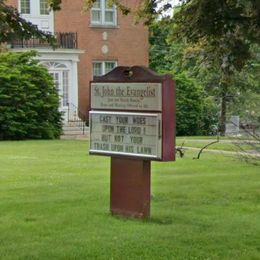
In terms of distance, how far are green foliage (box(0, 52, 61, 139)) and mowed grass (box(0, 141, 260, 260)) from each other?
1496 centimetres

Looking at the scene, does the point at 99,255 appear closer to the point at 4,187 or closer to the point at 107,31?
the point at 4,187

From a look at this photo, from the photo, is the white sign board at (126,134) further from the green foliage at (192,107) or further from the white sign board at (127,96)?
the green foliage at (192,107)

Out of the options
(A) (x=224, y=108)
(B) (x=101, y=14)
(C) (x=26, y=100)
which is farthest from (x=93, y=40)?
(C) (x=26, y=100)

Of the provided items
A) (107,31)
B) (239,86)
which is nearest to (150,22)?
(239,86)

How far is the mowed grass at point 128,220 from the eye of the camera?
749 cm

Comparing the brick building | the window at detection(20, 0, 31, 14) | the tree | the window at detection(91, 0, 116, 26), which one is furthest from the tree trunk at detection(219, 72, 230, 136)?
the window at detection(20, 0, 31, 14)

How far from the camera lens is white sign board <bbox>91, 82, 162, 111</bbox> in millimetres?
8922

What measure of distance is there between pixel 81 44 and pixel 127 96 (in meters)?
31.8

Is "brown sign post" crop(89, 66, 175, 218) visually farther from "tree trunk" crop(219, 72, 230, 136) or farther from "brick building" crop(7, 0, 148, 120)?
"brick building" crop(7, 0, 148, 120)

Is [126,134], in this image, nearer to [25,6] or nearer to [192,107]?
[192,107]

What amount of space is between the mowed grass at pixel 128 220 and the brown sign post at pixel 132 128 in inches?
15.6

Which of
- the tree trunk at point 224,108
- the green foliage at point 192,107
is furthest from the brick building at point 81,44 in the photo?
the tree trunk at point 224,108

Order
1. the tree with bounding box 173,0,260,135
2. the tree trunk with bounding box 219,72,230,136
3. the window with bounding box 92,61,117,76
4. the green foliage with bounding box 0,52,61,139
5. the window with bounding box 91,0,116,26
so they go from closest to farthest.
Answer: the tree with bounding box 173,0,260,135 < the tree trunk with bounding box 219,72,230,136 < the green foliage with bounding box 0,52,61,139 < the window with bounding box 91,0,116,26 < the window with bounding box 92,61,117,76

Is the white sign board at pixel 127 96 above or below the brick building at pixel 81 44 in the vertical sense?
below
